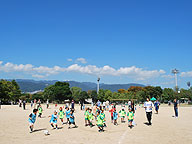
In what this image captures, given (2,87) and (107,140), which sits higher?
(2,87)

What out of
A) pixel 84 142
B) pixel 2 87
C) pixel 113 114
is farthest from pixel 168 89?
pixel 84 142

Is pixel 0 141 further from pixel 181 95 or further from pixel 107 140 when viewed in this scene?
pixel 181 95

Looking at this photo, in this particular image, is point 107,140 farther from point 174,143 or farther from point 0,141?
point 0,141

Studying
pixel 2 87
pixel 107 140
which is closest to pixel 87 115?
pixel 107 140

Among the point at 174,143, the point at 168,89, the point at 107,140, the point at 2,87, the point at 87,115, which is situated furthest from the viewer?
the point at 168,89

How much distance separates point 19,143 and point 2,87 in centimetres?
5233

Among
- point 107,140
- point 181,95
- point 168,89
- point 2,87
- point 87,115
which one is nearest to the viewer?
point 107,140

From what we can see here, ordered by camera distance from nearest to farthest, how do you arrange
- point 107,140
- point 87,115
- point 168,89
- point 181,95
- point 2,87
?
point 107,140, point 87,115, point 2,87, point 181,95, point 168,89

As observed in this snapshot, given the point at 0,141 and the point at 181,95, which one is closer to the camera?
the point at 0,141

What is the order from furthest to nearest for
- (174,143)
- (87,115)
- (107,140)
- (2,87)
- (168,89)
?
(168,89)
(2,87)
(87,115)
(107,140)
(174,143)

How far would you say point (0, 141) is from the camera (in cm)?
971

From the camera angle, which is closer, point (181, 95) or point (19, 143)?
point (19, 143)

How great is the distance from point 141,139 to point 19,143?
19.2 feet

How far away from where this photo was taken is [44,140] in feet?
33.2
